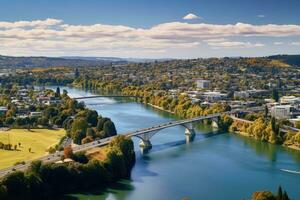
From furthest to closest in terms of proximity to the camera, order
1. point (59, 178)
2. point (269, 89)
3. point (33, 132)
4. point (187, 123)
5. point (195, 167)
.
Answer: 1. point (269, 89)
2. point (187, 123)
3. point (33, 132)
4. point (195, 167)
5. point (59, 178)

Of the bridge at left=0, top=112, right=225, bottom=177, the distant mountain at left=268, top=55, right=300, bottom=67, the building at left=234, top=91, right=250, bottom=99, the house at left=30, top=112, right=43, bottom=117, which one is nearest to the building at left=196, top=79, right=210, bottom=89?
the building at left=234, top=91, right=250, bottom=99

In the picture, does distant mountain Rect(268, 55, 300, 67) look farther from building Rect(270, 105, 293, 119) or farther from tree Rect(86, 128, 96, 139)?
tree Rect(86, 128, 96, 139)

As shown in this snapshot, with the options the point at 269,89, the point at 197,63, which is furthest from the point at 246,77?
the point at 197,63

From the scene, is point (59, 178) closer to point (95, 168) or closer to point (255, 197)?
point (95, 168)

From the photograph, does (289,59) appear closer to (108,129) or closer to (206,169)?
(108,129)

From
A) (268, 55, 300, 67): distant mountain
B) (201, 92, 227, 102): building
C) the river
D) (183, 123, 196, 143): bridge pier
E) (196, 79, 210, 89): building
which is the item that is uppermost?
(268, 55, 300, 67): distant mountain
